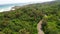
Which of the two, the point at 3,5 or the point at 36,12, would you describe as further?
the point at 3,5

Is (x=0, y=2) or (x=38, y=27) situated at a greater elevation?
(x=0, y=2)

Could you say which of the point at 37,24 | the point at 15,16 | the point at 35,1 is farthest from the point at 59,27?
the point at 35,1

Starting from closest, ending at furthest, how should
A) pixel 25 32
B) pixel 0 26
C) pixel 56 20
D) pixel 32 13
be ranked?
pixel 25 32
pixel 0 26
pixel 56 20
pixel 32 13

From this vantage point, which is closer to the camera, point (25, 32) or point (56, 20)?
point (25, 32)

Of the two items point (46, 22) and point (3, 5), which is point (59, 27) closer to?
point (46, 22)

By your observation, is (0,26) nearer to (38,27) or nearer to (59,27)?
(38,27)

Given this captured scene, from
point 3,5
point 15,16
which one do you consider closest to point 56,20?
point 15,16

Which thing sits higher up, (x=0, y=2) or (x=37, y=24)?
(x=0, y=2)

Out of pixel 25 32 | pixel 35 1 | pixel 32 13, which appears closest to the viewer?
pixel 25 32

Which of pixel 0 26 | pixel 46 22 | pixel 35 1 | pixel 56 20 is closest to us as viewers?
pixel 0 26
